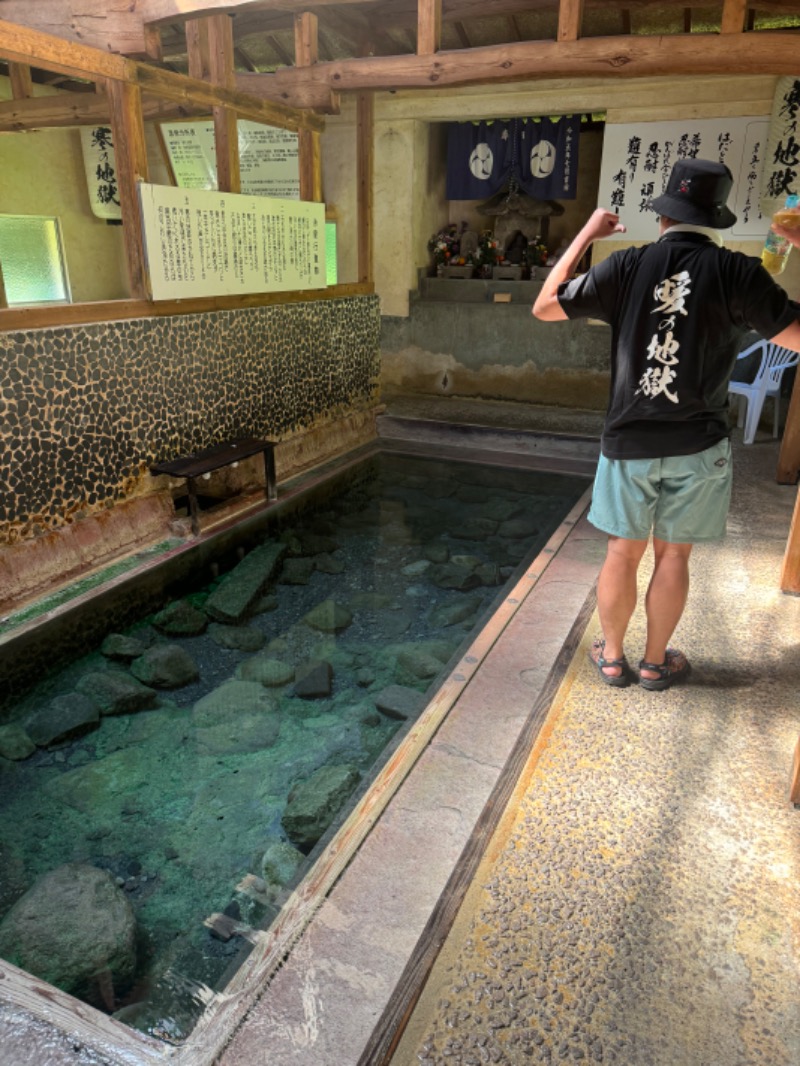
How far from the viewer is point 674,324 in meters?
2.42

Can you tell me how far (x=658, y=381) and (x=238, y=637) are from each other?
2.86 metres

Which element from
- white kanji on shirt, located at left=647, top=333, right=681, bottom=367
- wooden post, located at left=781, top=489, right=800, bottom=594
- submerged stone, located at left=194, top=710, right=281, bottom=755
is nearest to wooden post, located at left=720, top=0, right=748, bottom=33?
wooden post, located at left=781, top=489, right=800, bottom=594


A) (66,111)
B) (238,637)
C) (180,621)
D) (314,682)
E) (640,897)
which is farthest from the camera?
(66,111)

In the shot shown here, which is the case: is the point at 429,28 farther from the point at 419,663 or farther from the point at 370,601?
the point at 419,663

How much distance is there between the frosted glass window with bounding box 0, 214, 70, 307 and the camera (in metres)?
9.87

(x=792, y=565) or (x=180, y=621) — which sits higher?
(x=792, y=565)

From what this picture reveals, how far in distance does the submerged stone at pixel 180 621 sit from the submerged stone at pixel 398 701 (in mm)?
1349

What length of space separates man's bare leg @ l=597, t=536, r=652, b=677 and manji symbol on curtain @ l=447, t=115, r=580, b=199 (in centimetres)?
773

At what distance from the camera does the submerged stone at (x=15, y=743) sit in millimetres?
3215

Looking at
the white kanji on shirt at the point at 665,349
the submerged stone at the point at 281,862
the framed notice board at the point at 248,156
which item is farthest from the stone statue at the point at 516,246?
the submerged stone at the point at 281,862

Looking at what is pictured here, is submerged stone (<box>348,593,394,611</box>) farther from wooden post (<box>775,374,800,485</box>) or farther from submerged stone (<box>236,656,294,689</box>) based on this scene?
wooden post (<box>775,374,800,485</box>)

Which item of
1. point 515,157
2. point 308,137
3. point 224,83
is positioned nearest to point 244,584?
point 224,83

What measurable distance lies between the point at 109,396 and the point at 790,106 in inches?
285

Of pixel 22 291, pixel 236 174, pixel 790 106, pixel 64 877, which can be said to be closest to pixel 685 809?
pixel 64 877
